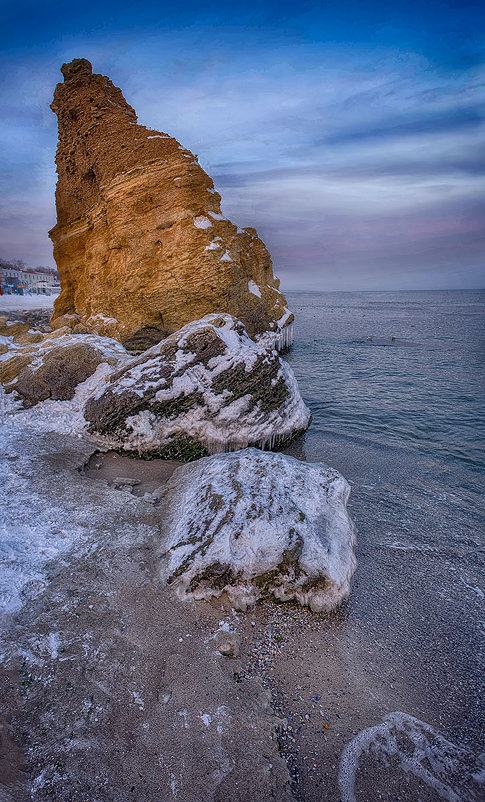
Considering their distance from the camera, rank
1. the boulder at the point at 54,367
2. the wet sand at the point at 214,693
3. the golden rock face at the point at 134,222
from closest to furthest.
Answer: the wet sand at the point at 214,693
the boulder at the point at 54,367
the golden rock face at the point at 134,222

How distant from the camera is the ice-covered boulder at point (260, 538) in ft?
13.5

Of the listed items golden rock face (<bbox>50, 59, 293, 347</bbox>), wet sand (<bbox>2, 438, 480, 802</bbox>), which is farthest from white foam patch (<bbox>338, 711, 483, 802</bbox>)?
golden rock face (<bbox>50, 59, 293, 347</bbox>)

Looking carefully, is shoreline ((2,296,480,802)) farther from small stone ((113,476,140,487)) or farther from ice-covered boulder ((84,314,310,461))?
ice-covered boulder ((84,314,310,461))

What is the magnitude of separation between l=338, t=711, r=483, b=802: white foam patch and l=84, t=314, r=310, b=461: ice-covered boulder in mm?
5296

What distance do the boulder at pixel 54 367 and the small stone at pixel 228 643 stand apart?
6.68 meters

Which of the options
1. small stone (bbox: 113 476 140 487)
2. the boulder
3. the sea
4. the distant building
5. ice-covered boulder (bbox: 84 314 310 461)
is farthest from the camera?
the distant building

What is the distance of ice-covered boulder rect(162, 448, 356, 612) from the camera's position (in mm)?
4129

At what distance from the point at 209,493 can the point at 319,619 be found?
2055 millimetres

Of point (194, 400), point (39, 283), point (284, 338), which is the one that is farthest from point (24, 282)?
point (194, 400)

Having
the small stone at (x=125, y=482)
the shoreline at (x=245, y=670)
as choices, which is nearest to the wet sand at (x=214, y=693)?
the shoreline at (x=245, y=670)

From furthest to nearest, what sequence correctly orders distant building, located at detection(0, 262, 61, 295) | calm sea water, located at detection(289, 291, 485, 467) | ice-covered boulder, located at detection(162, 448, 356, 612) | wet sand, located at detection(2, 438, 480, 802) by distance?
distant building, located at detection(0, 262, 61, 295)
calm sea water, located at detection(289, 291, 485, 467)
ice-covered boulder, located at detection(162, 448, 356, 612)
wet sand, located at detection(2, 438, 480, 802)

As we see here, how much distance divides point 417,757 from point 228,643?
172 centimetres

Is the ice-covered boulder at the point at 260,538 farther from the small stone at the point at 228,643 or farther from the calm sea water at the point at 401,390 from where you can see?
the calm sea water at the point at 401,390

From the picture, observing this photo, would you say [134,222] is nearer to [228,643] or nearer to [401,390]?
[401,390]
